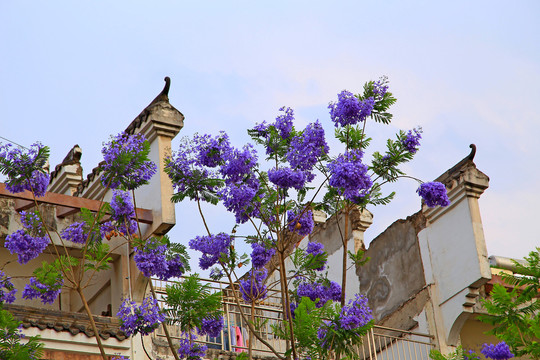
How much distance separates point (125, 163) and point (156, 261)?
1.09 m

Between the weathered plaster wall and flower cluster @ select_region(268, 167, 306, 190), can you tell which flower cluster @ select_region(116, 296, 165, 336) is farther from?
the weathered plaster wall

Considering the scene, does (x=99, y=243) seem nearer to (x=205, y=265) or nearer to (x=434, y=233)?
(x=205, y=265)

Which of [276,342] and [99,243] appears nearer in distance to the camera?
[99,243]

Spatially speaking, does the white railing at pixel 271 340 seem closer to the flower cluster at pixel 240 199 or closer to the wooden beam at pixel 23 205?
the wooden beam at pixel 23 205

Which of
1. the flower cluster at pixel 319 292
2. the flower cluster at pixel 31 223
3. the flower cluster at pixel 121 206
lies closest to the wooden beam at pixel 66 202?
the flower cluster at pixel 121 206

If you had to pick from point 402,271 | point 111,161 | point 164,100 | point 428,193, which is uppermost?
point 164,100

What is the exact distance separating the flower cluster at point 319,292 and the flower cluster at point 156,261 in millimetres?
1482

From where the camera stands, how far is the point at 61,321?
47.4 feet

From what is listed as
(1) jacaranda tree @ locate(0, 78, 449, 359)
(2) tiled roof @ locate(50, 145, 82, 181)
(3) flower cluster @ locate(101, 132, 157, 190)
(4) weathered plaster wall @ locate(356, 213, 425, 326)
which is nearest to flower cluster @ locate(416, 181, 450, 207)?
(1) jacaranda tree @ locate(0, 78, 449, 359)

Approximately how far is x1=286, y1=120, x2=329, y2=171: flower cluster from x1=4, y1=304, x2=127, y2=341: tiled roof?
4222 mm

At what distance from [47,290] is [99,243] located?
3.67 ft

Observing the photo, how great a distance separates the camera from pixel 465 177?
17.3 metres

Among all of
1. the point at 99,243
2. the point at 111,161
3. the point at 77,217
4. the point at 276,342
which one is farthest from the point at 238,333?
the point at 111,161

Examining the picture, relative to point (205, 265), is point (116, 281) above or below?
above
